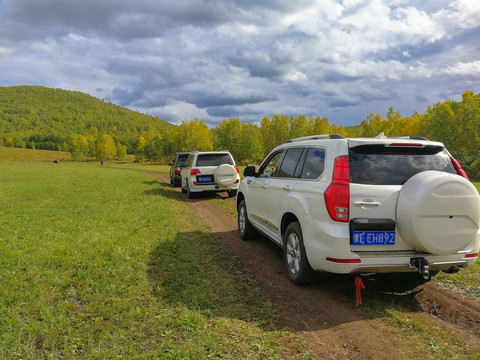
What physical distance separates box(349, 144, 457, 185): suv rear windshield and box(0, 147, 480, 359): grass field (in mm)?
1597

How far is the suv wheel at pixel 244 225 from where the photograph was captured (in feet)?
22.4

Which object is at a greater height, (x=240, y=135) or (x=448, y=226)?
(x=240, y=135)

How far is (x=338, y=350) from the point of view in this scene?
2.96m

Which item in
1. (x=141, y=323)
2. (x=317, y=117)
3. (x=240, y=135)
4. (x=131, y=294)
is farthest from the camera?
(x=240, y=135)

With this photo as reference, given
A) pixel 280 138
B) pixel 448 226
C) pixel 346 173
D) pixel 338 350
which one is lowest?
pixel 338 350

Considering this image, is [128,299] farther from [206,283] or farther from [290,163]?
[290,163]

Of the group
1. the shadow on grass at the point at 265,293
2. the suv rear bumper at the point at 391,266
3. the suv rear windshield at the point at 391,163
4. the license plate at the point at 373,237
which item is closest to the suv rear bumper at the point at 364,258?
the suv rear bumper at the point at 391,266

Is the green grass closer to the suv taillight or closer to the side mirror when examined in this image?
the suv taillight

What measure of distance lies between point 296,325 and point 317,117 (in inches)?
2732

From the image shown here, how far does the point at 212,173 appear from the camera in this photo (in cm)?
1297

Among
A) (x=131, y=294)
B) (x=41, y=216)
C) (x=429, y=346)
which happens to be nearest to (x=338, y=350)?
(x=429, y=346)

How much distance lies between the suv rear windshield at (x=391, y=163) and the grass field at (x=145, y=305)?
1597 mm

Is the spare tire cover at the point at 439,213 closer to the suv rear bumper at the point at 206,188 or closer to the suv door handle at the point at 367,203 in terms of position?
the suv door handle at the point at 367,203

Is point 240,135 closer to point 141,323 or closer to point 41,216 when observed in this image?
point 41,216
